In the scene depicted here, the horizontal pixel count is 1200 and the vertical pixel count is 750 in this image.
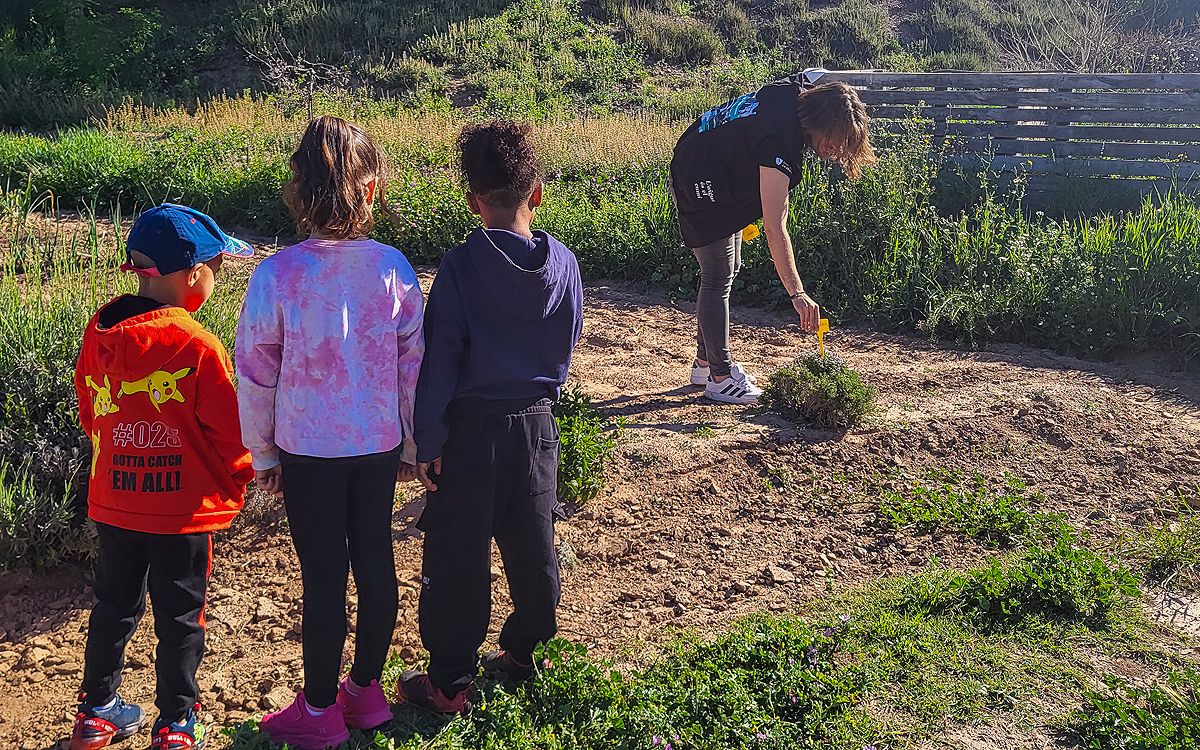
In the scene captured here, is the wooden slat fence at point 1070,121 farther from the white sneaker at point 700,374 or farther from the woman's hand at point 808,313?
the woman's hand at point 808,313

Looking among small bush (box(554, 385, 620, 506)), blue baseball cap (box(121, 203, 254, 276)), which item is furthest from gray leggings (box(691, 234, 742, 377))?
blue baseball cap (box(121, 203, 254, 276))

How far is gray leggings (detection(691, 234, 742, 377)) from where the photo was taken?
5.12 meters

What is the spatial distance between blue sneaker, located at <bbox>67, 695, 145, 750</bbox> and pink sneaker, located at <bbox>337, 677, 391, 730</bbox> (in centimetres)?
59

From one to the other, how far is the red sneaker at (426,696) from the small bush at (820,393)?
2568 mm

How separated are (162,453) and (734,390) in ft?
10.5

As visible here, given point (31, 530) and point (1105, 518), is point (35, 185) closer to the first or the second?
point (31, 530)

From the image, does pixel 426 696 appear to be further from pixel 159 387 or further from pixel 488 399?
pixel 159 387

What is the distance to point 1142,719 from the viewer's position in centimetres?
284

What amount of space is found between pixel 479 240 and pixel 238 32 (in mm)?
18361

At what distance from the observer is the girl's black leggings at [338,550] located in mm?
2557

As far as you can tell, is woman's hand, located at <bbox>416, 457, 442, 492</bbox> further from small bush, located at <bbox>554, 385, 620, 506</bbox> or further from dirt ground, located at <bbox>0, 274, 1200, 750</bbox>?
small bush, located at <bbox>554, 385, 620, 506</bbox>

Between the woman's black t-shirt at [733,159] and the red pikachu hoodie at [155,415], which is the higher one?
the woman's black t-shirt at [733,159]

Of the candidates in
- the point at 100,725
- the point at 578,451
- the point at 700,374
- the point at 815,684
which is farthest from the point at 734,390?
the point at 100,725

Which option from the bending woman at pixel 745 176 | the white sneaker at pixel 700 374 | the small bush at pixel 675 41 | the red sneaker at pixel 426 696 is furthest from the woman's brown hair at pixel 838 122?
the small bush at pixel 675 41
